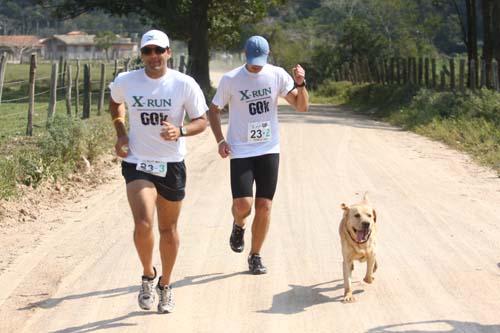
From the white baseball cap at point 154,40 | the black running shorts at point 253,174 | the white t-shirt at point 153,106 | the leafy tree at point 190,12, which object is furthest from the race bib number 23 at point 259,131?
the leafy tree at point 190,12

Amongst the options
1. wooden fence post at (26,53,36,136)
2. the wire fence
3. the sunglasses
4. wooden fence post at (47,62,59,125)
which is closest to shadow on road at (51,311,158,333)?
the sunglasses

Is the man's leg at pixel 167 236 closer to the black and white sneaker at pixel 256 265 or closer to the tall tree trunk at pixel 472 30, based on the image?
the black and white sneaker at pixel 256 265

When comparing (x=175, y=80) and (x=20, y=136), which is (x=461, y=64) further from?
(x=175, y=80)

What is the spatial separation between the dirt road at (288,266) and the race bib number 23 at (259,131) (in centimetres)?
118

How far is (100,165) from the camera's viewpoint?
47.1 feet

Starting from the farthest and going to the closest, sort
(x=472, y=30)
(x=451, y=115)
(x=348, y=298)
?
(x=472, y=30) → (x=451, y=115) → (x=348, y=298)

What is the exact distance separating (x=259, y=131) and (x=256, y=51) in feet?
2.21

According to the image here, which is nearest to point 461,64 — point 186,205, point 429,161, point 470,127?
point 470,127

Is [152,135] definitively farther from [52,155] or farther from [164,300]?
[52,155]

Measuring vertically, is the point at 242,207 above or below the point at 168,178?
below

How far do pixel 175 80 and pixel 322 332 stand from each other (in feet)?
6.66

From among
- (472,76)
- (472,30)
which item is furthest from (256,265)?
(472,30)

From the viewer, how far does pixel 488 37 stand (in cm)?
2952

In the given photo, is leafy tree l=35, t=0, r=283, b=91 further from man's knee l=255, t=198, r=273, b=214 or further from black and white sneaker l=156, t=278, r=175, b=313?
black and white sneaker l=156, t=278, r=175, b=313
